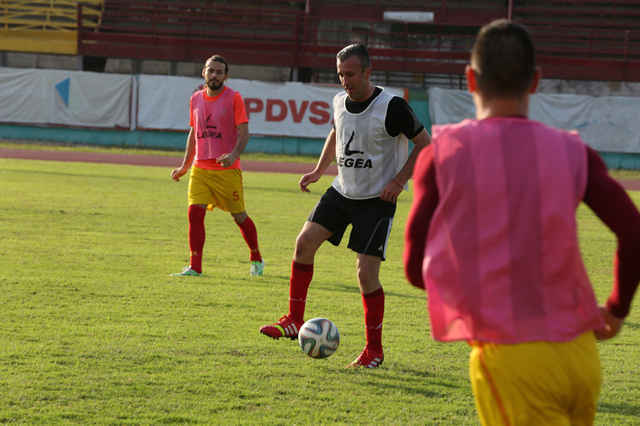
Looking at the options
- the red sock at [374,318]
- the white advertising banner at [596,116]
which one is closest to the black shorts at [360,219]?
the red sock at [374,318]

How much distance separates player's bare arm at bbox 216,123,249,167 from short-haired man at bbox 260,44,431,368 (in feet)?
7.24

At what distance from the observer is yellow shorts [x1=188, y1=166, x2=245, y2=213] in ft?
23.3

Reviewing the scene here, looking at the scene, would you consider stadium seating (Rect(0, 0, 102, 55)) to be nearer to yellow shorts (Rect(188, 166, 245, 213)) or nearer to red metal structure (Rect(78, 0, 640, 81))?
red metal structure (Rect(78, 0, 640, 81))

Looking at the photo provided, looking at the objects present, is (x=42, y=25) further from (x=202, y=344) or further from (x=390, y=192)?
(x=390, y=192)

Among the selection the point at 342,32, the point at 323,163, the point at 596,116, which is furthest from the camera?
the point at 342,32

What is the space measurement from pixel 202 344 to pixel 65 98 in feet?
69.8

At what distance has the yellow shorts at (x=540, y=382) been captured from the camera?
1801 mm

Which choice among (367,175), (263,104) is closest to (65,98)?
(263,104)

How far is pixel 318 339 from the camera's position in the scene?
14.1 ft

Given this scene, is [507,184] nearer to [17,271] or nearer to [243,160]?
[17,271]

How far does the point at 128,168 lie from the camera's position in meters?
18.1

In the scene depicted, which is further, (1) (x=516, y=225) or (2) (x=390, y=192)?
(2) (x=390, y=192)

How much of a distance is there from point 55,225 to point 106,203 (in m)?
2.33

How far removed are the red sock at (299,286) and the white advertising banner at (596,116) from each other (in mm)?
18688
